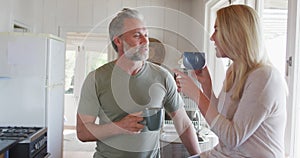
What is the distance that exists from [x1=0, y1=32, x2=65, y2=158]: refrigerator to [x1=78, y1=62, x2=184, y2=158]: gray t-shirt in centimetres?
193

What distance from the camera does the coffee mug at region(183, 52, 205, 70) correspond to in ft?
4.67

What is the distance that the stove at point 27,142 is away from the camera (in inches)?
96.5

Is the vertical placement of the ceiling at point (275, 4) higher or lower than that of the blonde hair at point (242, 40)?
higher

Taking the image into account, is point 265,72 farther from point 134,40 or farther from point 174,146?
point 174,146

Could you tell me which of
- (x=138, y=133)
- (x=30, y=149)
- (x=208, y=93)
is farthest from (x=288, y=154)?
(x=30, y=149)

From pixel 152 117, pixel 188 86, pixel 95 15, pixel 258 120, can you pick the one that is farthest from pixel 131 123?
pixel 95 15

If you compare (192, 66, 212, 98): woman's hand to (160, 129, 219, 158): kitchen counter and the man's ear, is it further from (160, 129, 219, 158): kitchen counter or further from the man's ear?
(160, 129, 219, 158): kitchen counter

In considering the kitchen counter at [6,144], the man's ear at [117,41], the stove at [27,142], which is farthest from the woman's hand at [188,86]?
the stove at [27,142]

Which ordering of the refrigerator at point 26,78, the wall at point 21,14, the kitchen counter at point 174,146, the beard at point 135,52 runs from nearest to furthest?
the beard at point 135,52 < the kitchen counter at point 174,146 < the refrigerator at point 26,78 < the wall at point 21,14

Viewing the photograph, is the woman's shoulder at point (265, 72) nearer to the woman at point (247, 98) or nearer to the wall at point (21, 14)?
the woman at point (247, 98)

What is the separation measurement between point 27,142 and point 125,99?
1.34 m

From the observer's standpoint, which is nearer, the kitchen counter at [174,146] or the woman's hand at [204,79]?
the woman's hand at [204,79]

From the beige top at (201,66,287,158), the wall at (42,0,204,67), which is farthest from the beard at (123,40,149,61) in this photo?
the wall at (42,0,204,67)

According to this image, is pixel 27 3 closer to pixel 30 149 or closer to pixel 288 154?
pixel 30 149
